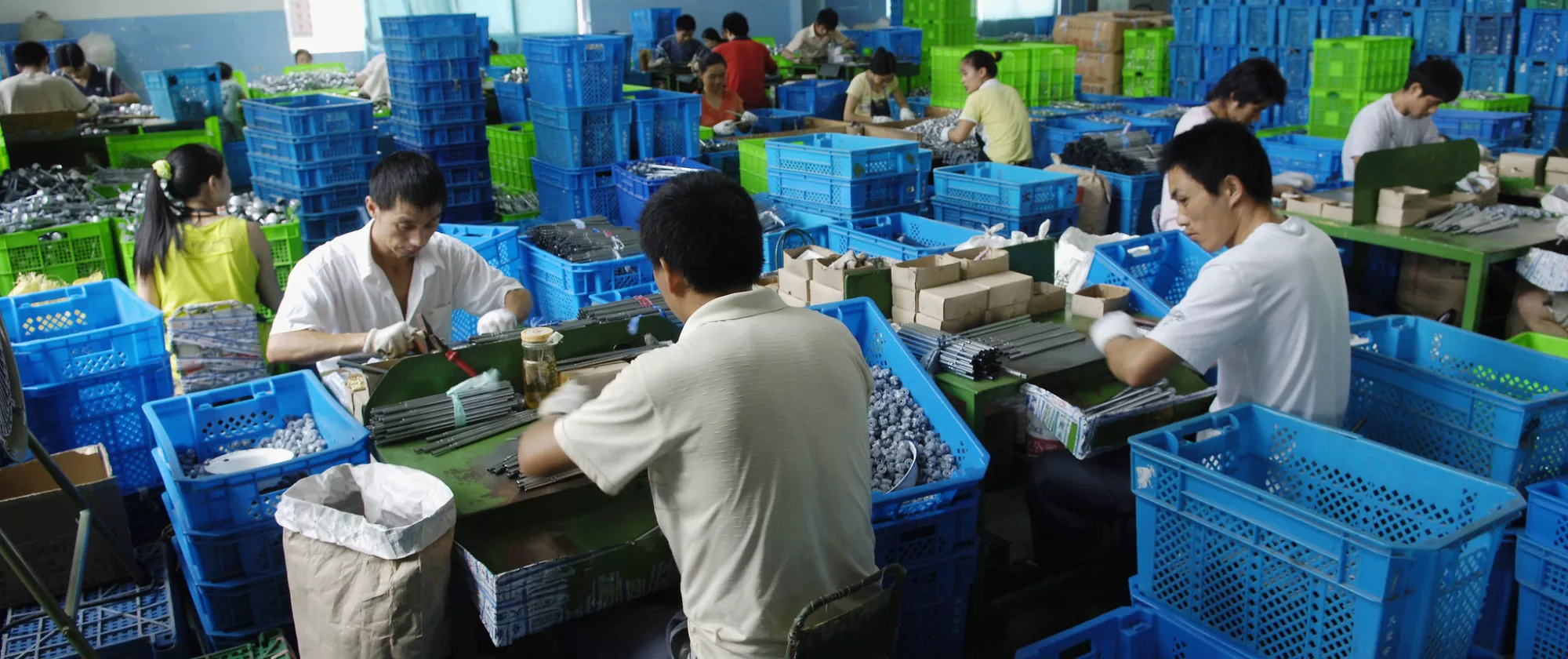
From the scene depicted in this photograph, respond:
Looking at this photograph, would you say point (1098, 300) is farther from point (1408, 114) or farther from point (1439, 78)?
point (1408, 114)

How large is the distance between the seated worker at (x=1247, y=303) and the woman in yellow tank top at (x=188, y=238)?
3.17 metres

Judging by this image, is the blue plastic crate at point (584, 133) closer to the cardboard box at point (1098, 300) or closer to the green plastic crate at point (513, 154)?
the green plastic crate at point (513, 154)

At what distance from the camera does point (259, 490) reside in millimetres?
2383

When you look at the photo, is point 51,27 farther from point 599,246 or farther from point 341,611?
point 341,611

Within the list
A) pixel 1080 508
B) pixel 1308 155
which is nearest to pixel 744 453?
pixel 1080 508

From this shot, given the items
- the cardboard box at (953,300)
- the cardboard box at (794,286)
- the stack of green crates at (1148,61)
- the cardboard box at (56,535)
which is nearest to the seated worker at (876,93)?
the stack of green crates at (1148,61)

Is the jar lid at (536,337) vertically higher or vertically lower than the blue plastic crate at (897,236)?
higher

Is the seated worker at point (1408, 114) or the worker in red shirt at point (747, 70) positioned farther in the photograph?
the worker in red shirt at point (747, 70)

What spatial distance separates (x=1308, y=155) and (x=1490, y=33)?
323 centimetres

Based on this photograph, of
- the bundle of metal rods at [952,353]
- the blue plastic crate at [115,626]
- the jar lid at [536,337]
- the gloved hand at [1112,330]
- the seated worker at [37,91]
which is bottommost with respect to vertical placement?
the blue plastic crate at [115,626]

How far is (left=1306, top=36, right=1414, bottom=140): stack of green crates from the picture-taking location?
28.1 ft

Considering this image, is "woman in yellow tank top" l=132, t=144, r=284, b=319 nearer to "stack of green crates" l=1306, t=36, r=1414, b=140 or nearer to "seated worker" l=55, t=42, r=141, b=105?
"seated worker" l=55, t=42, r=141, b=105

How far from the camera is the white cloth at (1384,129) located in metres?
5.85

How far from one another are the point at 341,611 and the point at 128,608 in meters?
1.17
